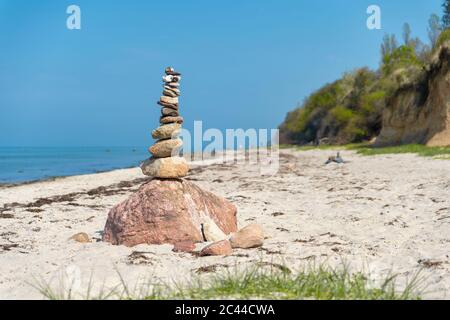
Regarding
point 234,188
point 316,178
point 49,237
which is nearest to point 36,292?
point 49,237

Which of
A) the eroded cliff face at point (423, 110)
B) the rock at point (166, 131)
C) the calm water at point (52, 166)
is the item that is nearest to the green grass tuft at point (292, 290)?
the rock at point (166, 131)

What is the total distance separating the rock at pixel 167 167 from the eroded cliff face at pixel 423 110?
1869cm

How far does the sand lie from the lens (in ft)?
16.6

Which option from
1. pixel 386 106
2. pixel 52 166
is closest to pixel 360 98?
pixel 386 106

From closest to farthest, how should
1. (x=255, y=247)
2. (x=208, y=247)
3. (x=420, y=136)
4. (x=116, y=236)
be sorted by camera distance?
(x=208, y=247)
(x=255, y=247)
(x=116, y=236)
(x=420, y=136)

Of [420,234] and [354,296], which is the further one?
[420,234]

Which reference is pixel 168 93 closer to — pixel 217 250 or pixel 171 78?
pixel 171 78

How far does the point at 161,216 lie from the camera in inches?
271

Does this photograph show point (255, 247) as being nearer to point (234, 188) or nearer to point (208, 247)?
point (208, 247)

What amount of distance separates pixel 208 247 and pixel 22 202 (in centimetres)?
839

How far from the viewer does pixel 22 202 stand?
491 inches

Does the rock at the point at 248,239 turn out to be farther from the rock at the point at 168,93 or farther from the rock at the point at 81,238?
the rock at the point at 168,93

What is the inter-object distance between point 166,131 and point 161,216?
1.41 meters

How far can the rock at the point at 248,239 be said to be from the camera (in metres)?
6.36
